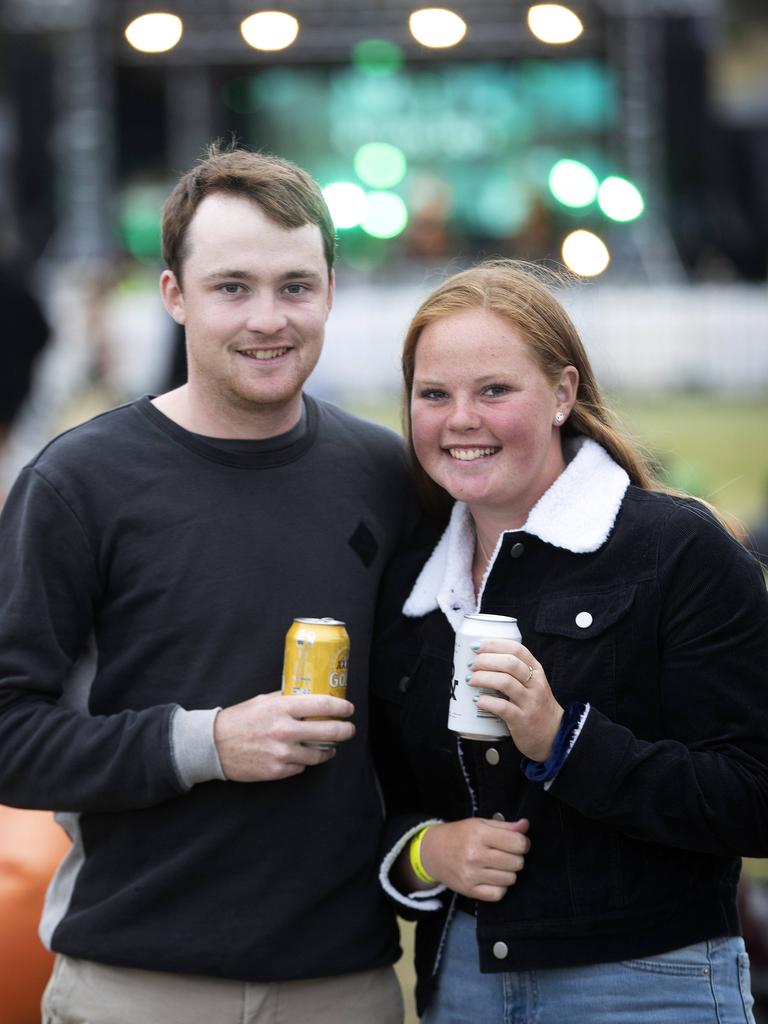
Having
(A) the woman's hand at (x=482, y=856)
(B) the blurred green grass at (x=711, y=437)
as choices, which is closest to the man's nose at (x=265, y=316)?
(A) the woman's hand at (x=482, y=856)

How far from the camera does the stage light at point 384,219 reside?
73.1 ft

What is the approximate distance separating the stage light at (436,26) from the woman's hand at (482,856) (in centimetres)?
972

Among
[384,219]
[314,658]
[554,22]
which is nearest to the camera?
[314,658]

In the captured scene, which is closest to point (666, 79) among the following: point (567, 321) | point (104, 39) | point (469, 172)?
point (469, 172)

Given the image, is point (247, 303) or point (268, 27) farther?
point (268, 27)

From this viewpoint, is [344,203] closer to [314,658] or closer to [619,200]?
[619,200]

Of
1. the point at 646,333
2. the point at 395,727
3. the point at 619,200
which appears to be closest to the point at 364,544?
the point at 395,727

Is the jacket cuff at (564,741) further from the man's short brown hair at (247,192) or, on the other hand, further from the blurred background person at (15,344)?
the blurred background person at (15,344)

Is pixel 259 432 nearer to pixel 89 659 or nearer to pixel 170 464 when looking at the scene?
pixel 170 464

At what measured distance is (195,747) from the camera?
2.30 meters

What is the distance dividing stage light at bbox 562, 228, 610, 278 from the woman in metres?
13.2

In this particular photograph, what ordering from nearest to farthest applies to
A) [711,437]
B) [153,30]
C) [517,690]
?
[517,690]
[153,30]
[711,437]

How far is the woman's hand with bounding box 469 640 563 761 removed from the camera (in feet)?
7.04

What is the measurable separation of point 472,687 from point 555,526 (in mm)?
377
